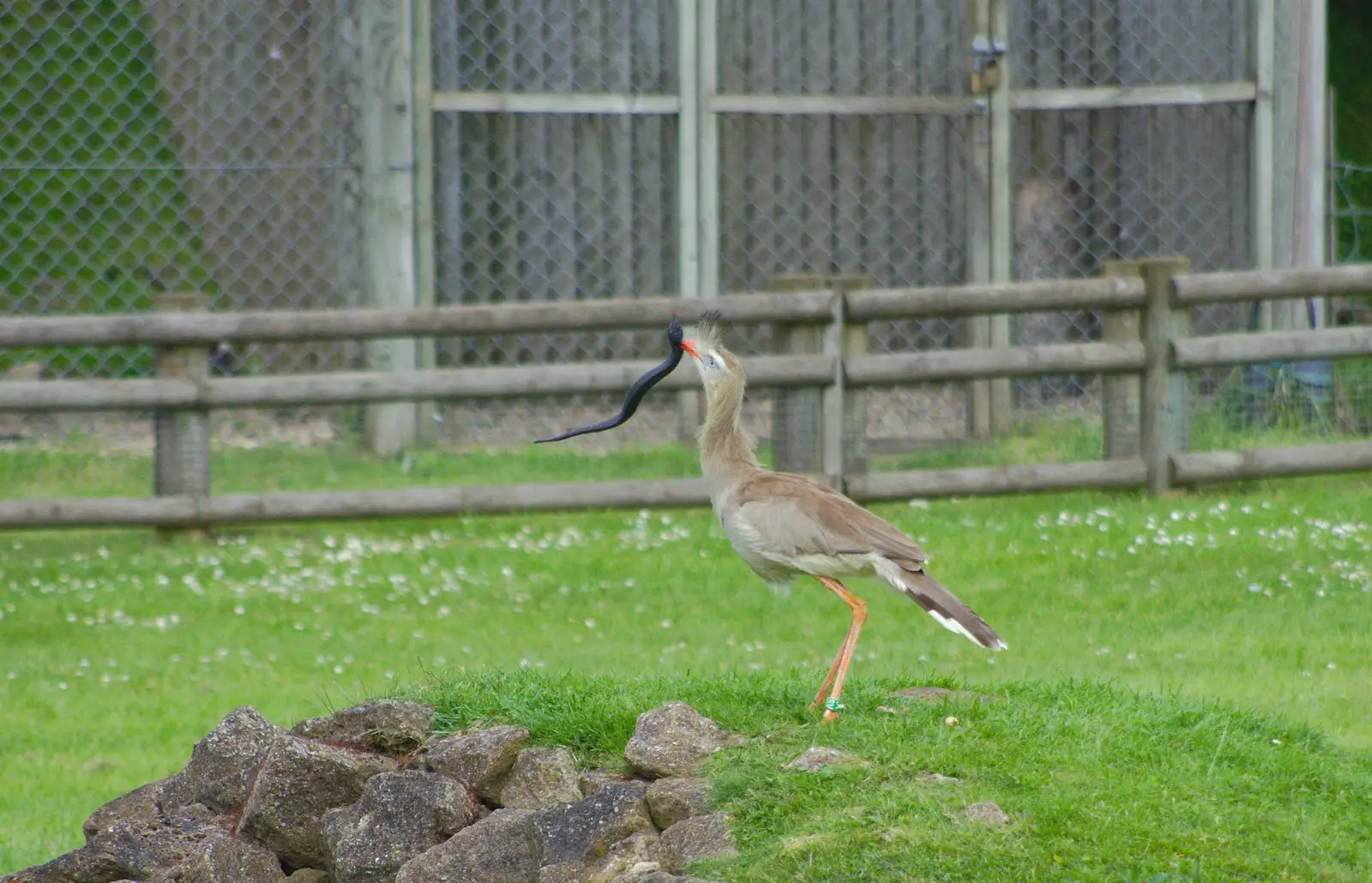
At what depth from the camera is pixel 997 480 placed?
10.9 meters

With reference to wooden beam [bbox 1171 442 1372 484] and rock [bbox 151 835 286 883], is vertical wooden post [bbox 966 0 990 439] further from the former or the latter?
rock [bbox 151 835 286 883]

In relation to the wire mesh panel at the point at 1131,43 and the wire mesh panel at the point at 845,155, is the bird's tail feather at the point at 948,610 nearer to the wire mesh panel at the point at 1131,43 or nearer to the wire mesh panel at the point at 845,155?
the wire mesh panel at the point at 845,155

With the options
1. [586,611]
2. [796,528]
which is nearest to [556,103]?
[586,611]

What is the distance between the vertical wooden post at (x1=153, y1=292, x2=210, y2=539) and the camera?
10.5 metres

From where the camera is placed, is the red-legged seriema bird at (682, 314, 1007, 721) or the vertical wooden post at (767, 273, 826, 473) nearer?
the red-legged seriema bird at (682, 314, 1007, 721)

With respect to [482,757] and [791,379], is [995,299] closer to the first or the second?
[791,379]

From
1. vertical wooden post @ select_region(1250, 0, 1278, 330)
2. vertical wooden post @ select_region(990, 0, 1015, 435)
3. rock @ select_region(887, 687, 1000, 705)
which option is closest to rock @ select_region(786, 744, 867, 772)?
rock @ select_region(887, 687, 1000, 705)

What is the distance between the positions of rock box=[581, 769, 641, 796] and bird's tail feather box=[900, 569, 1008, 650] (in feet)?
3.28

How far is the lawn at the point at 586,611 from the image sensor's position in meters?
7.48

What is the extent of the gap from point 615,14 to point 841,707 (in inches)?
334

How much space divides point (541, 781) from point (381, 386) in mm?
5537

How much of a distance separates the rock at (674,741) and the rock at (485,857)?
0.38 metres

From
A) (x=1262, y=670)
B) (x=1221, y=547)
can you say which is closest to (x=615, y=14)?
(x=1221, y=547)

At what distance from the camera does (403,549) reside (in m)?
10.6
